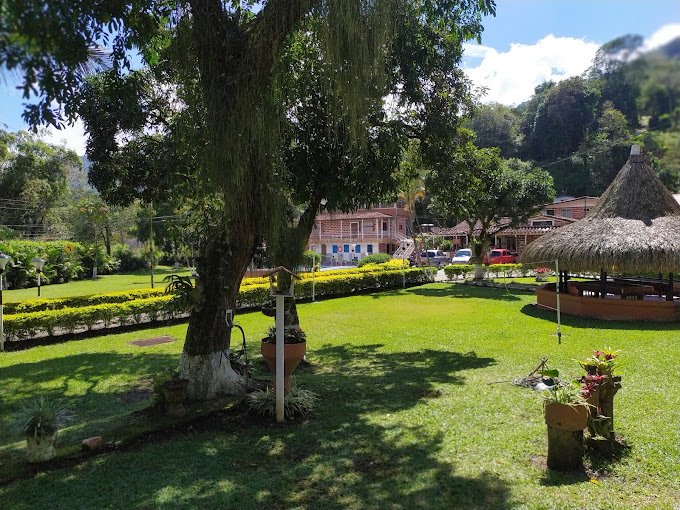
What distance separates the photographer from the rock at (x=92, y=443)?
4.71 meters

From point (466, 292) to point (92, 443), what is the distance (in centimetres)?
1697

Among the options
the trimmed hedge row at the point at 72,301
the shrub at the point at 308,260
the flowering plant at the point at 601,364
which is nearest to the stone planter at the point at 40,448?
the shrub at the point at 308,260

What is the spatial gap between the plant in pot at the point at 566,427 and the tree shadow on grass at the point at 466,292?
45.5 feet

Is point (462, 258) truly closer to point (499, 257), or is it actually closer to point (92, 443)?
point (499, 257)

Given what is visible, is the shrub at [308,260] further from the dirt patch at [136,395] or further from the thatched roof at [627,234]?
the thatched roof at [627,234]

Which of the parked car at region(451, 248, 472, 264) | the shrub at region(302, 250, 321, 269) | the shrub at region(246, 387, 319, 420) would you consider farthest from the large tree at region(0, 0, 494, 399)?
the parked car at region(451, 248, 472, 264)

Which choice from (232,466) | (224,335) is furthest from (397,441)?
(224,335)

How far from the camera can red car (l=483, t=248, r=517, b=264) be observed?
33812mm

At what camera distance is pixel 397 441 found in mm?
4941

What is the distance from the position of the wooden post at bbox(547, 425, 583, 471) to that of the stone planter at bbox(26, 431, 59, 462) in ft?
14.7

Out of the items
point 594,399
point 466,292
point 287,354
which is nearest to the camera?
point 594,399

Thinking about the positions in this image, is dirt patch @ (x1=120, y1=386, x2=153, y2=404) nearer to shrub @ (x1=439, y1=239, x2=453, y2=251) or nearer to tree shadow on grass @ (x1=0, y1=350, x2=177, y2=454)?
tree shadow on grass @ (x1=0, y1=350, x2=177, y2=454)

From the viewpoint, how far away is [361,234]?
4566cm

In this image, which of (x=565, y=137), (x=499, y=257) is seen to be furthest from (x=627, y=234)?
(x=565, y=137)
